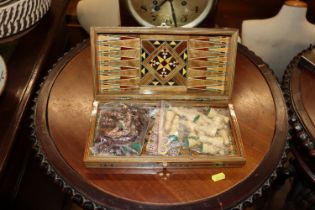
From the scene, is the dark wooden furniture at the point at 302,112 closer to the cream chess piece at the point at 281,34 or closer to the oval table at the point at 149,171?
the oval table at the point at 149,171

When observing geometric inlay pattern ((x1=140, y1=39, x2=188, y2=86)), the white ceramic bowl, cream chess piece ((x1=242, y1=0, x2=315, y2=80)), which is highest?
geometric inlay pattern ((x1=140, y1=39, x2=188, y2=86))

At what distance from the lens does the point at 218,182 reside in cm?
109

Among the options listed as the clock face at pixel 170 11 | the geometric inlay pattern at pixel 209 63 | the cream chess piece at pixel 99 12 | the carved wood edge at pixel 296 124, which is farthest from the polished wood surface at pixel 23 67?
the carved wood edge at pixel 296 124

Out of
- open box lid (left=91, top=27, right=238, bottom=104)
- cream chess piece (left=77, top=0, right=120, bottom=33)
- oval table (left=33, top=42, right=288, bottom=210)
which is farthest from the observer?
cream chess piece (left=77, top=0, right=120, bottom=33)

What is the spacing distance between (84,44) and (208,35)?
58 centimetres

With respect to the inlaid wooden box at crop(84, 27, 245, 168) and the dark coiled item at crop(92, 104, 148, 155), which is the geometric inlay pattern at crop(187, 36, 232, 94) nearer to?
the inlaid wooden box at crop(84, 27, 245, 168)

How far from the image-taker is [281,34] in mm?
1925

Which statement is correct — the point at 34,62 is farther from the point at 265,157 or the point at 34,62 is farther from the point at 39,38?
the point at 265,157

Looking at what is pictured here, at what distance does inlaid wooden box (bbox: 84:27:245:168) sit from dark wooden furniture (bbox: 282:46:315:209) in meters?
0.24

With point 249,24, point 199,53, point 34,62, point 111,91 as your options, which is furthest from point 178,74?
point 249,24

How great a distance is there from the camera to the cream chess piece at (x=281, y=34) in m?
1.83

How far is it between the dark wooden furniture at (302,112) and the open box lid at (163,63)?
10.0 inches

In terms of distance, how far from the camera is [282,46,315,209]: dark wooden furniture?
1.27m

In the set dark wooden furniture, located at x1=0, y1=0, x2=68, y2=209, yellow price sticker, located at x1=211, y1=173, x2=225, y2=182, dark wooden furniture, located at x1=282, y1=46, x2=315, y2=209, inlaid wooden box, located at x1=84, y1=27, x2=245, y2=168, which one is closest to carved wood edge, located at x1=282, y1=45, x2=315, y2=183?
Result: dark wooden furniture, located at x1=282, y1=46, x2=315, y2=209
